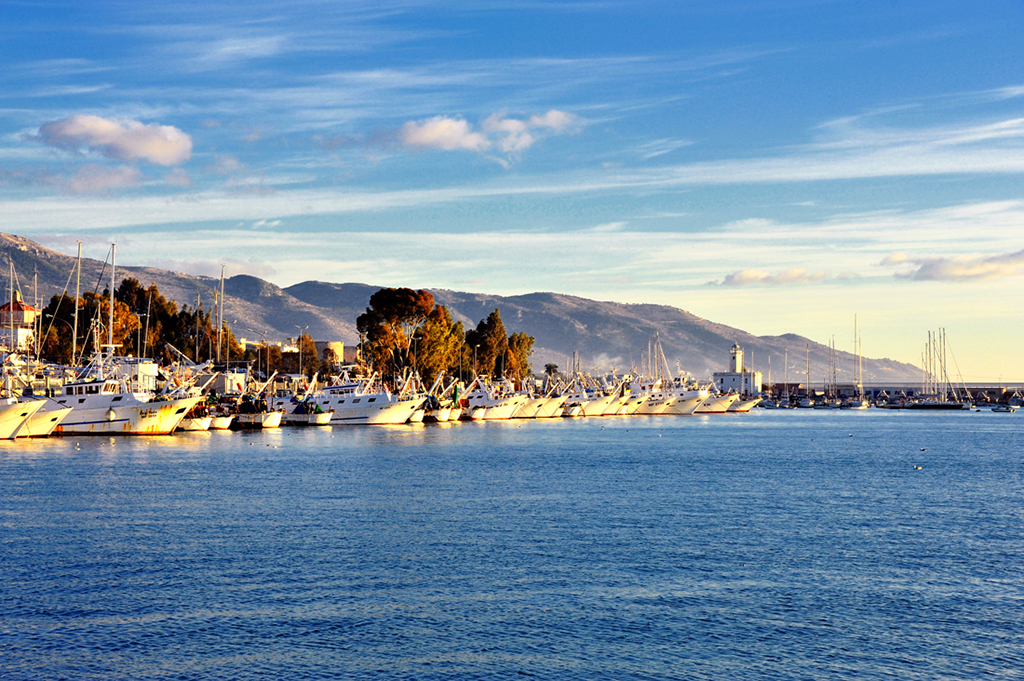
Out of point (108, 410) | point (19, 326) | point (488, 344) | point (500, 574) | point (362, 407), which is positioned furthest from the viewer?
point (488, 344)

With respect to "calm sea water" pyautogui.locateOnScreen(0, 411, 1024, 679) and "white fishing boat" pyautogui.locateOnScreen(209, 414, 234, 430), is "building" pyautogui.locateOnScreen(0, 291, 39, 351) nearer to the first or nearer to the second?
"white fishing boat" pyautogui.locateOnScreen(209, 414, 234, 430)

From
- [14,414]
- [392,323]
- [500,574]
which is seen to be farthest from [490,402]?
[500,574]

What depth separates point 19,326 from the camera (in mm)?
173000

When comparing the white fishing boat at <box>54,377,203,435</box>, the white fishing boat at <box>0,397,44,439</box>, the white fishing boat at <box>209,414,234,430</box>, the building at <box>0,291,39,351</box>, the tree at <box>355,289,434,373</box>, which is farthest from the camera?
the building at <box>0,291,39,351</box>

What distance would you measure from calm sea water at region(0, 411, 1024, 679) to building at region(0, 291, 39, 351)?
9824 cm

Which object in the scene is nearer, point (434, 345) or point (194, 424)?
point (194, 424)

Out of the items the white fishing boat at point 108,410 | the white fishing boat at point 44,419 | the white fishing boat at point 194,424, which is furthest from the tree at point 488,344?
the white fishing boat at point 44,419

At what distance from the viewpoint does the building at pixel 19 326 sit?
162 m

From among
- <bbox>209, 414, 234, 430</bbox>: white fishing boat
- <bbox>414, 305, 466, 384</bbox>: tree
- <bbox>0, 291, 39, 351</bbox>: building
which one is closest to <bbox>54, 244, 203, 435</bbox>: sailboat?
<bbox>209, 414, 234, 430</bbox>: white fishing boat

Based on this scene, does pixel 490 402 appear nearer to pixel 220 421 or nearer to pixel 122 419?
pixel 220 421

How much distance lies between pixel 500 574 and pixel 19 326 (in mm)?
161397

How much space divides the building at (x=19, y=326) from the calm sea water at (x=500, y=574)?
Answer: 98242 millimetres

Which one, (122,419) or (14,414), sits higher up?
(14,414)

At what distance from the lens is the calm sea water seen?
26.0 metres
